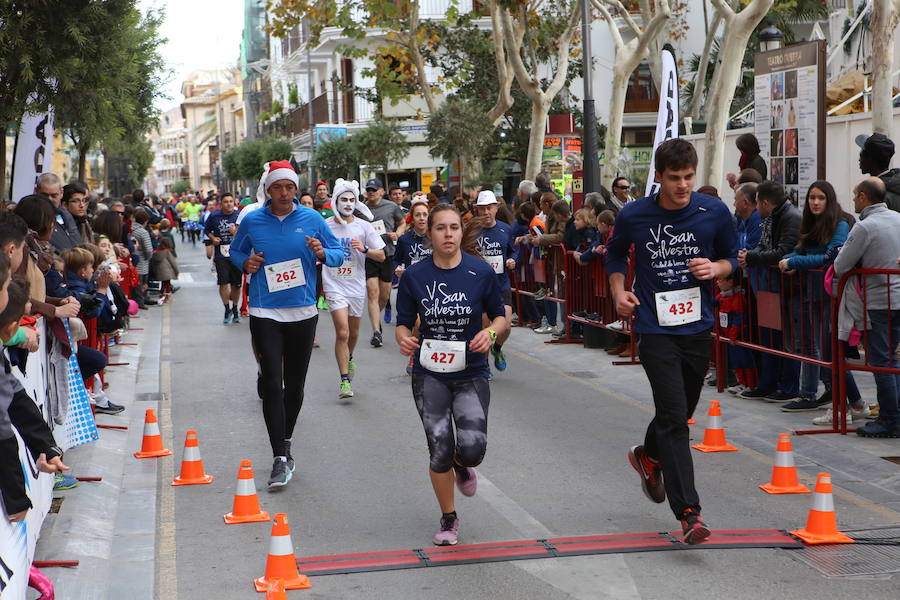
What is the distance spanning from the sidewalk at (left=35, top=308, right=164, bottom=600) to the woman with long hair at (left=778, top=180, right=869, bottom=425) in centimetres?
514

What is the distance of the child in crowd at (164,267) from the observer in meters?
21.8

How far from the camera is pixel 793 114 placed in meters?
12.6

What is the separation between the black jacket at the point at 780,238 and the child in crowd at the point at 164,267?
14.1m

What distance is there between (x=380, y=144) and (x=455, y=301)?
111ft

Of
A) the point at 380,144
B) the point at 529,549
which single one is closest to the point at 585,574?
the point at 529,549

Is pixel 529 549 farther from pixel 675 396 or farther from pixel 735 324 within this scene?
pixel 735 324

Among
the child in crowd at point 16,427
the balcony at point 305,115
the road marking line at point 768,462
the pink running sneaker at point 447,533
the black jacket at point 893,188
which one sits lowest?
the road marking line at point 768,462

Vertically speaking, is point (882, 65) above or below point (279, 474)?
above

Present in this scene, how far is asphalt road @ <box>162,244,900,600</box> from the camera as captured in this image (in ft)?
18.4

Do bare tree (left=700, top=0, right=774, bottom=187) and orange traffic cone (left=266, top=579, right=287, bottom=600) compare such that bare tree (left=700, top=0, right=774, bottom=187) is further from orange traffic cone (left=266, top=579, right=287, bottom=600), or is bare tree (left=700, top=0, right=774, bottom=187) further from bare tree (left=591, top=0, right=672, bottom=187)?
orange traffic cone (left=266, top=579, right=287, bottom=600)

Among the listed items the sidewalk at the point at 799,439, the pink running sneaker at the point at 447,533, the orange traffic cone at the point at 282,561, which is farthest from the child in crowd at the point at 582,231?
the orange traffic cone at the point at 282,561

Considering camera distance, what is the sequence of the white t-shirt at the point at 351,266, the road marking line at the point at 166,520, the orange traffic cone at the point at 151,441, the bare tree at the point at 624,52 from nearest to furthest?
1. the road marking line at the point at 166,520
2. the orange traffic cone at the point at 151,441
3. the white t-shirt at the point at 351,266
4. the bare tree at the point at 624,52

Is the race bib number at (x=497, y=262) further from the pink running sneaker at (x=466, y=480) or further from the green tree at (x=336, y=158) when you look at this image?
the green tree at (x=336, y=158)

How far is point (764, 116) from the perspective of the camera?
43.5ft
